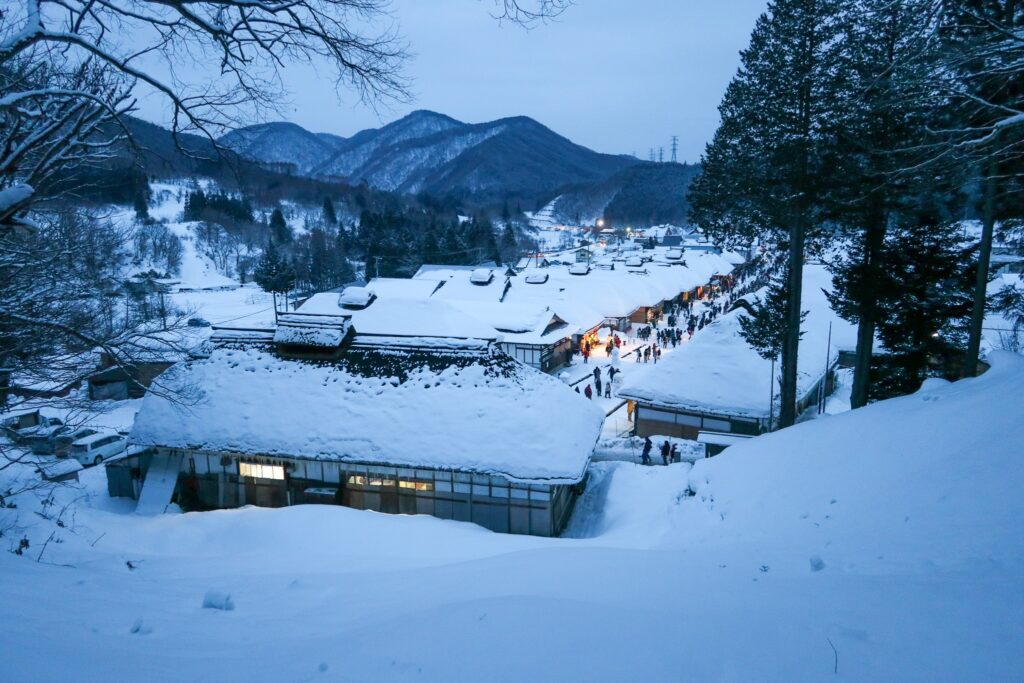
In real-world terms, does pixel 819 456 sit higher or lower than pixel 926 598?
lower

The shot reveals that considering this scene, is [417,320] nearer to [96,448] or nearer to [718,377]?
[96,448]

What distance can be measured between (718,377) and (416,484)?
1195 centimetres

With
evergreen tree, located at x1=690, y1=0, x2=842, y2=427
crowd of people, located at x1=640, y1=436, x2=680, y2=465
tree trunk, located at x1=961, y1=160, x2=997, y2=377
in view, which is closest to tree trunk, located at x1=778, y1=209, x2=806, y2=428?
evergreen tree, located at x1=690, y1=0, x2=842, y2=427

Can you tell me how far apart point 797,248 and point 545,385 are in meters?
7.05

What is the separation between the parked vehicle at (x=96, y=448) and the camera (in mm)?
17305

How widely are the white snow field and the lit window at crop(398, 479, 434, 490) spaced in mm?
2557

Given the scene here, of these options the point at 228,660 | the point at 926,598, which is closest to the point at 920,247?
the point at 926,598

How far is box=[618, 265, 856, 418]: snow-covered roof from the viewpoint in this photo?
1862 centimetres

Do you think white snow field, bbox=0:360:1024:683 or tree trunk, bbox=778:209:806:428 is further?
tree trunk, bbox=778:209:806:428

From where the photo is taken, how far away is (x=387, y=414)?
13.1 meters

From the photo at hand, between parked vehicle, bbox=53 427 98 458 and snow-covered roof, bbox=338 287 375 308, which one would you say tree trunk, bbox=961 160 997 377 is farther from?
snow-covered roof, bbox=338 287 375 308

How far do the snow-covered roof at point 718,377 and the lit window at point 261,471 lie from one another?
11.6m

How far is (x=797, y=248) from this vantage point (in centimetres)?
1355

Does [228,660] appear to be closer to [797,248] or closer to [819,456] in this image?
[819,456]
